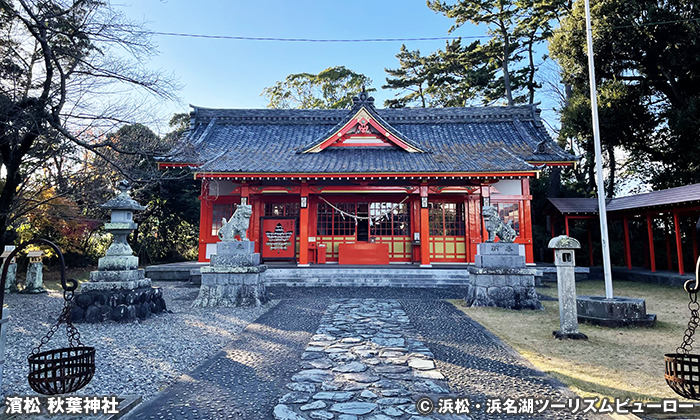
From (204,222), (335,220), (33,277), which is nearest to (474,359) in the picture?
(335,220)

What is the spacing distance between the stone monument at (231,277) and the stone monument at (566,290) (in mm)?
6402

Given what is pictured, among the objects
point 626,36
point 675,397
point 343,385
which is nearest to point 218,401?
point 343,385

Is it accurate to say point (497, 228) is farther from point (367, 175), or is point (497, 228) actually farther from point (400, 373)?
point (400, 373)

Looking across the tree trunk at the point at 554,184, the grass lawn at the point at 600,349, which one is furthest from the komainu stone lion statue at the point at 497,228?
the tree trunk at the point at 554,184

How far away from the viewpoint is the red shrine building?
1248 cm

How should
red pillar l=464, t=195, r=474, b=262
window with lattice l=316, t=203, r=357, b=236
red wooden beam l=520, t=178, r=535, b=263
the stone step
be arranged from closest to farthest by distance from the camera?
the stone step
red wooden beam l=520, t=178, r=535, b=263
red pillar l=464, t=195, r=474, b=262
window with lattice l=316, t=203, r=357, b=236

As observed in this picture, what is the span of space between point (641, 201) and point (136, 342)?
664 inches

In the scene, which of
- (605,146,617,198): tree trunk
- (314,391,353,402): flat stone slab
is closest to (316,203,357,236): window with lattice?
(314,391,353,402): flat stone slab

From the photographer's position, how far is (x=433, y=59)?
26.1 m

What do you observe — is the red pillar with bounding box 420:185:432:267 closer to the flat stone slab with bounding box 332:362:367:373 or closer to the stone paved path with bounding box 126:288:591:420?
the stone paved path with bounding box 126:288:591:420

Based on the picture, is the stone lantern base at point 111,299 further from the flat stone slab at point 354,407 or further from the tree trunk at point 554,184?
the tree trunk at point 554,184

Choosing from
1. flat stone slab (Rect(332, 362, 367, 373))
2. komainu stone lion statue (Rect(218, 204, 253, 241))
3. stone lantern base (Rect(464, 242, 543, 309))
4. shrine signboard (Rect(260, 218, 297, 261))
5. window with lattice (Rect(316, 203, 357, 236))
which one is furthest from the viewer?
window with lattice (Rect(316, 203, 357, 236))

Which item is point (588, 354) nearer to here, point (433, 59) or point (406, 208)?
point (406, 208)

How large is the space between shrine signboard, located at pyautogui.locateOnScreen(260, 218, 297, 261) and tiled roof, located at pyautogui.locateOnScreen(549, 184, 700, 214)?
11.4 m
